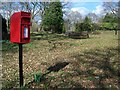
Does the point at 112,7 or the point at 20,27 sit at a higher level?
the point at 112,7

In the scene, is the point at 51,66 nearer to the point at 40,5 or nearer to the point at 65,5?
the point at 40,5

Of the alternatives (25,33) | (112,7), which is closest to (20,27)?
(25,33)

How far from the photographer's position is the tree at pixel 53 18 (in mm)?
35531

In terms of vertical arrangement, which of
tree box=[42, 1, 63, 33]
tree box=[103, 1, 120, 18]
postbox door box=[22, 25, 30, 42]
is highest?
tree box=[103, 1, 120, 18]

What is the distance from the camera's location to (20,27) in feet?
Answer: 16.1

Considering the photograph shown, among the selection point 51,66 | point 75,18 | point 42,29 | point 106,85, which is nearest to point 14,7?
point 42,29

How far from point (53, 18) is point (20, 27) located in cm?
3139

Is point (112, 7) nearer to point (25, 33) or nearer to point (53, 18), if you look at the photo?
point (53, 18)

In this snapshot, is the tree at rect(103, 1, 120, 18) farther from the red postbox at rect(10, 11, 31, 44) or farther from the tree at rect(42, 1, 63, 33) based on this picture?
the red postbox at rect(10, 11, 31, 44)

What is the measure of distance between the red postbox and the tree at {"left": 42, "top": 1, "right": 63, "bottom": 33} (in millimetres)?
30294

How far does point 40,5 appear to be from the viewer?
37.5 meters

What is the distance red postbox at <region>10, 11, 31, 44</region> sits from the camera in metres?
4.86

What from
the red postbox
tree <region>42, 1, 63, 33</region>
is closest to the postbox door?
the red postbox

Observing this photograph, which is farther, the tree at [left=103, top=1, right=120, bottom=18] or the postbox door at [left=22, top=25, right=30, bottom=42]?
the tree at [left=103, top=1, right=120, bottom=18]
